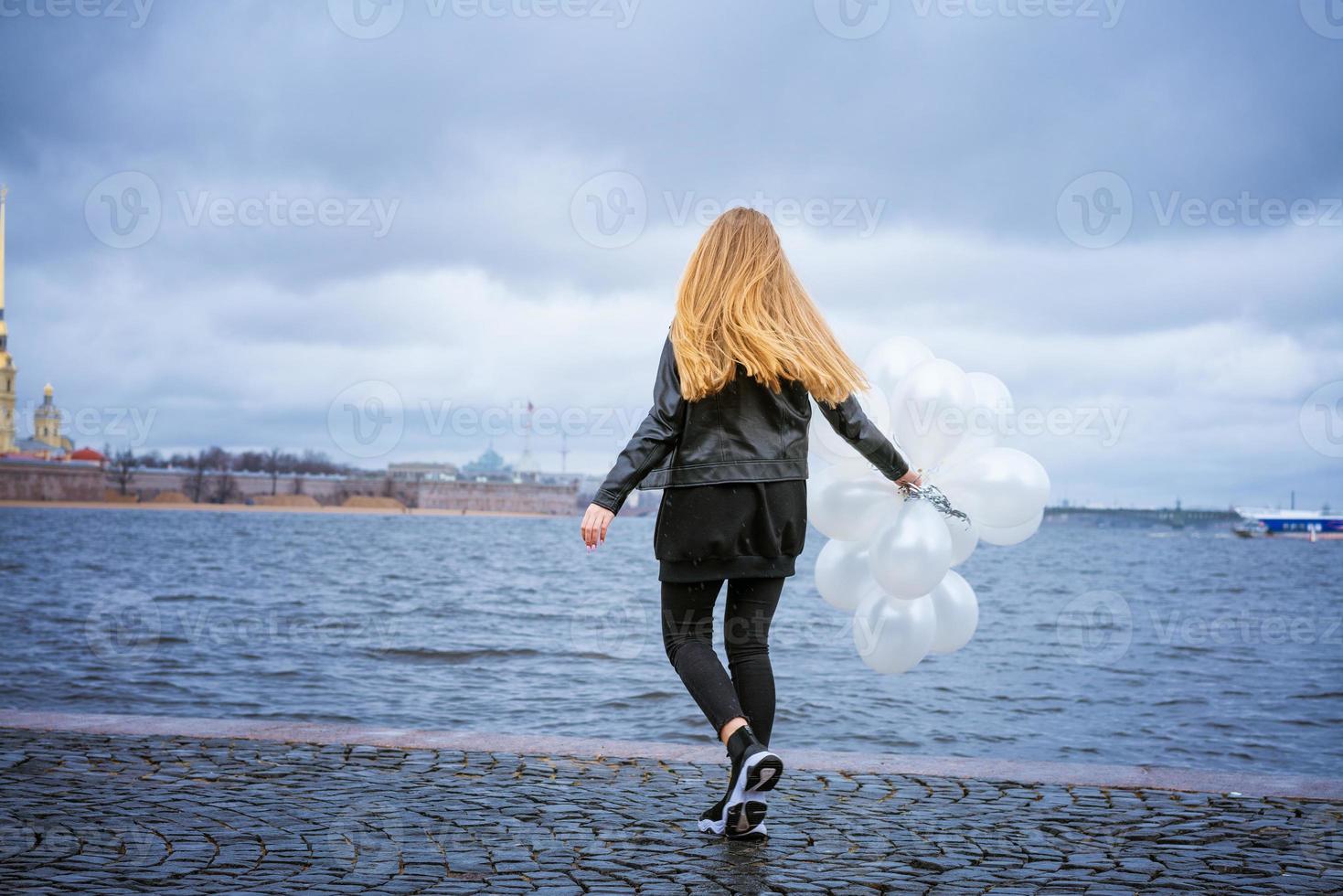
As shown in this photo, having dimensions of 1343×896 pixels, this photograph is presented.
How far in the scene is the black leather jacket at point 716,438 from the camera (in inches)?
138

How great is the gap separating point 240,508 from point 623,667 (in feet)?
385

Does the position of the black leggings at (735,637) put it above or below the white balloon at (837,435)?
below

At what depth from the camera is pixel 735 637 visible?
3.62 m

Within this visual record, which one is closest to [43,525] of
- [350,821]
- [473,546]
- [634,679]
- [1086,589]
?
[473,546]

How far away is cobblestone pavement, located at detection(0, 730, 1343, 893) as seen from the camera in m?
3.04

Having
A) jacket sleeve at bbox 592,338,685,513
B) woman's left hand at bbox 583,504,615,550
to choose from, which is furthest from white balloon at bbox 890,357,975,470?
woman's left hand at bbox 583,504,615,550

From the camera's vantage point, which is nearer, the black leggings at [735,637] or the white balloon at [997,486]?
the black leggings at [735,637]

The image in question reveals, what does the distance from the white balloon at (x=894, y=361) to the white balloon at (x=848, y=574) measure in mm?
648

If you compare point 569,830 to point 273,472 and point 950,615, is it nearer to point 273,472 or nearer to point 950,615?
point 950,615

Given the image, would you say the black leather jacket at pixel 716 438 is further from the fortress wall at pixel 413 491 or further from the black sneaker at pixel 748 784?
the fortress wall at pixel 413 491
